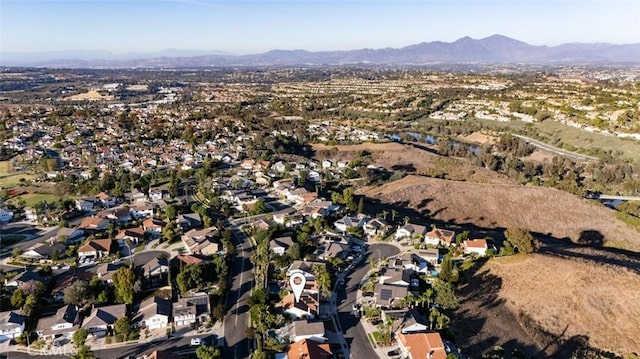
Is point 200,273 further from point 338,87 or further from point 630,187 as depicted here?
point 338,87

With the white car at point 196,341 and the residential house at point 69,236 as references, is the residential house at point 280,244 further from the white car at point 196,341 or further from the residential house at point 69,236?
the residential house at point 69,236

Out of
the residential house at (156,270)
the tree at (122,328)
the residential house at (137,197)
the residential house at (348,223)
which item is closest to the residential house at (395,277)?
the residential house at (348,223)

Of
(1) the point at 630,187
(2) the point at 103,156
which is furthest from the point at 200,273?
(1) the point at 630,187

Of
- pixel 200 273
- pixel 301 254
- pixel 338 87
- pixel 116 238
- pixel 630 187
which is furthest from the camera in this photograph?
pixel 338 87

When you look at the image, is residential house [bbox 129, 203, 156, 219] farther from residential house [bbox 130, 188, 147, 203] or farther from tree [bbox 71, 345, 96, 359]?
tree [bbox 71, 345, 96, 359]

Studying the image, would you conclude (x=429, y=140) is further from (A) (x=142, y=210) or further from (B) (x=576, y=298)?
(B) (x=576, y=298)
